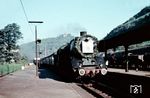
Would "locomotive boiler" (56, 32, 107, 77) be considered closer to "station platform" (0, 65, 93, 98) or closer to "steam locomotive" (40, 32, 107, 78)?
"steam locomotive" (40, 32, 107, 78)

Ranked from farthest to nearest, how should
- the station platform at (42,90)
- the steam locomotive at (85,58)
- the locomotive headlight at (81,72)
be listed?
the steam locomotive at (85,58)
the locomotive headlight at (81,72)
the station platform at (42,90)

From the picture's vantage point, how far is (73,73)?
1877 centimetres

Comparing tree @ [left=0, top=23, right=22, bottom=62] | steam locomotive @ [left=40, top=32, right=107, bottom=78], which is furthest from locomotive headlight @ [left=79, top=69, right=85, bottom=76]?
tree @ [left=0, top=23, right=22, bottom=62]

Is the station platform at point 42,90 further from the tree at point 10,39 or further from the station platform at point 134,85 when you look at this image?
the tree at point 10,39

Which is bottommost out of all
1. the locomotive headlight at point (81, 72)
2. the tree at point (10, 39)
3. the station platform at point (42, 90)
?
the station platform at point (42, 90)

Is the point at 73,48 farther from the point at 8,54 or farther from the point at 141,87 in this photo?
the point at 8,54

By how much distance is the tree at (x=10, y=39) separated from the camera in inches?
3378

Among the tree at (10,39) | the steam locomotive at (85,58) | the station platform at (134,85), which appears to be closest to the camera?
the station platform at (134,85)

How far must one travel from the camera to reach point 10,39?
9394 centimetres

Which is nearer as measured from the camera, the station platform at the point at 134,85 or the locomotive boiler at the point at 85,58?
the station platform at the point at 134,85

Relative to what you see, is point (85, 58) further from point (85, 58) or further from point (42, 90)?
point (42, 90)

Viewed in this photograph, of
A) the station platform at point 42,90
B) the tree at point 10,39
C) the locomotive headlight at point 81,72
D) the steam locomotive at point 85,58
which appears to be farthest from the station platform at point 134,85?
the tree at point 10,39

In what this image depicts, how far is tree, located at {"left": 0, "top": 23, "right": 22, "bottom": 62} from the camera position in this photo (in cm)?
8581

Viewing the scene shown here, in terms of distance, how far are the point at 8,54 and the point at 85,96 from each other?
7573 centimetres
